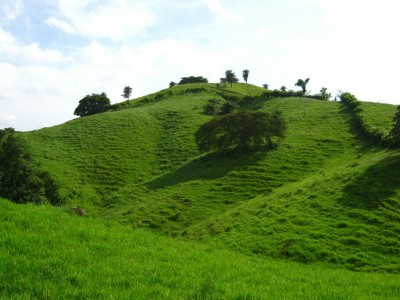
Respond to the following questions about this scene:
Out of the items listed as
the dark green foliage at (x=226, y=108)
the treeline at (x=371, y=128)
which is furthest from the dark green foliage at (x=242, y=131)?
the dark green foliage at (x=226, y=108)

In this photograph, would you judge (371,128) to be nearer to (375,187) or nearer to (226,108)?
(375,187)

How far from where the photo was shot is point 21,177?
4794 centimetres

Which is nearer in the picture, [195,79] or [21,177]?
[21,177]

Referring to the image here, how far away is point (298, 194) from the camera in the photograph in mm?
42219

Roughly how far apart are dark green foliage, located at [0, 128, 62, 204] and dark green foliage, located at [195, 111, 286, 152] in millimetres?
28849

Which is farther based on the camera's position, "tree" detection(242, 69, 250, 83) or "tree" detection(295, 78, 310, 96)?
"tree" detection(242, 69, 250, 83)

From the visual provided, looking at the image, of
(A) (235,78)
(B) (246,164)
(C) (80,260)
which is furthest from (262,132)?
(A) (235,78)

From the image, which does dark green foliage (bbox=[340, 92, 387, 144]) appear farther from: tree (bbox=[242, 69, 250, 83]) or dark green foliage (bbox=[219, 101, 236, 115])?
tree (bbox=[242, 69, 250, 83])

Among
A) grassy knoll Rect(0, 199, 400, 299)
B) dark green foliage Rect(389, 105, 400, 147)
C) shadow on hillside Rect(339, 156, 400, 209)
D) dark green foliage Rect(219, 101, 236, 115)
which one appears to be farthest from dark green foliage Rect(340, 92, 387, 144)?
grassy knoll Rect(0, 199, 400, 299)

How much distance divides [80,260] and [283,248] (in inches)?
798

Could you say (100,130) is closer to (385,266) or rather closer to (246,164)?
(246,164)

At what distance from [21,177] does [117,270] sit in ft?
134

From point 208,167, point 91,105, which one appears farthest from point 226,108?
point 91,105

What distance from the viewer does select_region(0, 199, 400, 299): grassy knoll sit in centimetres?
1008
